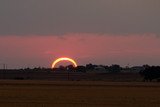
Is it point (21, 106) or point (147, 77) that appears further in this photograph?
point (147, 77)

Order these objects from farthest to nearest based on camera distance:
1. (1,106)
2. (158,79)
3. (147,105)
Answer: (158,79) < (147,105) < (1,106)

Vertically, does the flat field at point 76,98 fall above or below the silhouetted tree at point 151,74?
below

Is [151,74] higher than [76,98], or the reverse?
[151,74]

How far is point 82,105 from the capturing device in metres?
40.0

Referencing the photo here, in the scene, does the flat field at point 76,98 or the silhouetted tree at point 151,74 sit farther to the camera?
the silhouetted tree at point 151,74

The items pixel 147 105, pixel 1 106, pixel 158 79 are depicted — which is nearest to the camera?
pixel 1 106

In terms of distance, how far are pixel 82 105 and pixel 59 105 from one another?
61.8 inches

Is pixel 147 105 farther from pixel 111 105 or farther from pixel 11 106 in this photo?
pixel 11 106

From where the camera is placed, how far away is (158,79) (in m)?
152

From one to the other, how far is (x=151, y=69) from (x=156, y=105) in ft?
375

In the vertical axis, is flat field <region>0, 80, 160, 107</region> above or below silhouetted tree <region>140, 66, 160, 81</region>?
below

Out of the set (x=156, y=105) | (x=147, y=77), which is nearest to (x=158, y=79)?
(x=147, y=77)

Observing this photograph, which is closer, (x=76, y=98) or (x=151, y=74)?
(x=76, y=98)

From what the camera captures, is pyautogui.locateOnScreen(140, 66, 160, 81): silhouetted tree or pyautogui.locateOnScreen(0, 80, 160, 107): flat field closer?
pyautogui.locateOnScreen(0, 80, 160, 107): flat field
